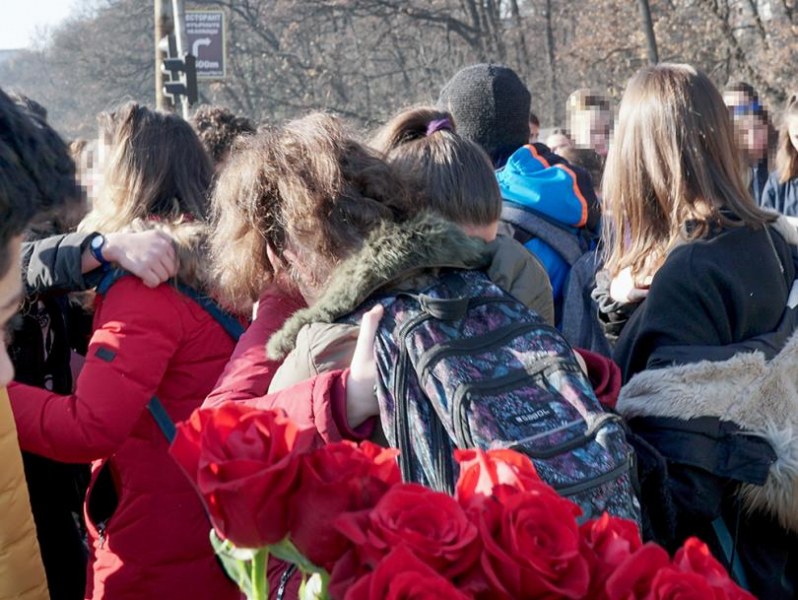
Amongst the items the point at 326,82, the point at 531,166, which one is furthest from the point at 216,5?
the point at 531,166

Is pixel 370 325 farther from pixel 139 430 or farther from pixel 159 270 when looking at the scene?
pixel 139 430

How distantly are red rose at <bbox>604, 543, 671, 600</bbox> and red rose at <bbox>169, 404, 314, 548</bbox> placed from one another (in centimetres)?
38

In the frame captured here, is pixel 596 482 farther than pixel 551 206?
No

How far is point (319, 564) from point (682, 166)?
1.54 m

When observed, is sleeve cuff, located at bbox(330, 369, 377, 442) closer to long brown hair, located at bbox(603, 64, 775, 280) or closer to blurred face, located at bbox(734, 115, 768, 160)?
long brown hair, located at bbox(603, 64, 775, 280)

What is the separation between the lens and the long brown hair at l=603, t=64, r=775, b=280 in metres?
2.24

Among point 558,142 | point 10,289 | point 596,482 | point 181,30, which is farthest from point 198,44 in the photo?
point 596,482

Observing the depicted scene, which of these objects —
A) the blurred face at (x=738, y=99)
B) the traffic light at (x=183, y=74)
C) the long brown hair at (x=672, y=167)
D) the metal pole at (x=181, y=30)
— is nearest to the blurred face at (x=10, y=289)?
the long brown hair at (x=672, y=167)

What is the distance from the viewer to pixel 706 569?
1077mm

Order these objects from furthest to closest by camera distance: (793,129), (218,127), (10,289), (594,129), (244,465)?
(594,129) → (793,129) → (218,127) → (10,289) → (244,465)

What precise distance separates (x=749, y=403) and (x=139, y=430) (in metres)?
1.54

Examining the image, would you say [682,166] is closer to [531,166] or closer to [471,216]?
[471,216]

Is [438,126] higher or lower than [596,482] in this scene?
higher

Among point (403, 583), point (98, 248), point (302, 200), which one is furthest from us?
point (98, 248)
